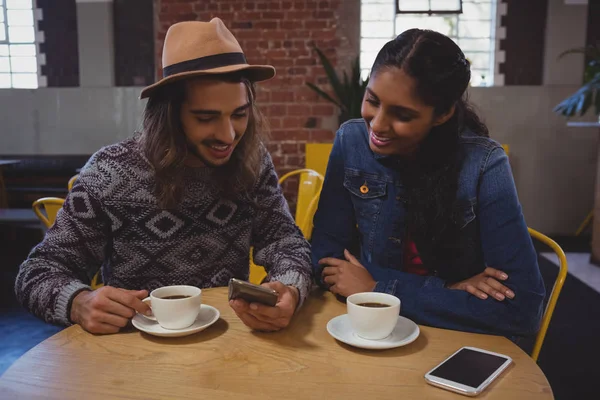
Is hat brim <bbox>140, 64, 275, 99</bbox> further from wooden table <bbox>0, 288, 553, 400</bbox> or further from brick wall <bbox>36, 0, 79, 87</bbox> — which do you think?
brick wall <bbox>36, 0, 79, 87</bbox>

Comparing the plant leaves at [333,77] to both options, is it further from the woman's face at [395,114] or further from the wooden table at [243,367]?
the wooden table at [243,367]

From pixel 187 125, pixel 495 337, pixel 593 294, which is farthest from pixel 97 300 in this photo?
pixel 593 294

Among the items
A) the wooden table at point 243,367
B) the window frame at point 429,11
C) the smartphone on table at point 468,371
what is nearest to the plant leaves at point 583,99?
the window frame at point 429,11

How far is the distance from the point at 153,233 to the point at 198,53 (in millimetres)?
483

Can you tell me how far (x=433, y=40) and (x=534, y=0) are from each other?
441cm

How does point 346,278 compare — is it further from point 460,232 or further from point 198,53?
point 198,53

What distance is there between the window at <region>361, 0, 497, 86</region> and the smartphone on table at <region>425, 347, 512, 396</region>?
14.8 ft

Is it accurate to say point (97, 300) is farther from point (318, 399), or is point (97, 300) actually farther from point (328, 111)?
point (328, 111)

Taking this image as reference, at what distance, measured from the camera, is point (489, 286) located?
114 centimetres

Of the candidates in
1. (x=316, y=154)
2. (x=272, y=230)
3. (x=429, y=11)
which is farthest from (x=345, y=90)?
(x=272, y=230)

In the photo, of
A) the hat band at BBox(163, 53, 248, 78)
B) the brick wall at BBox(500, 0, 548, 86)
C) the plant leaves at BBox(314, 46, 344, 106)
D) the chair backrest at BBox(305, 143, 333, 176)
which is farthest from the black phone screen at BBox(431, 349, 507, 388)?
the brick wall at BBox(500, 0, 548, 86)

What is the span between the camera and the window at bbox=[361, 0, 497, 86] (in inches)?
202

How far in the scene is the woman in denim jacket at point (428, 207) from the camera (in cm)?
112

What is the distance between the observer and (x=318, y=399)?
79cm
